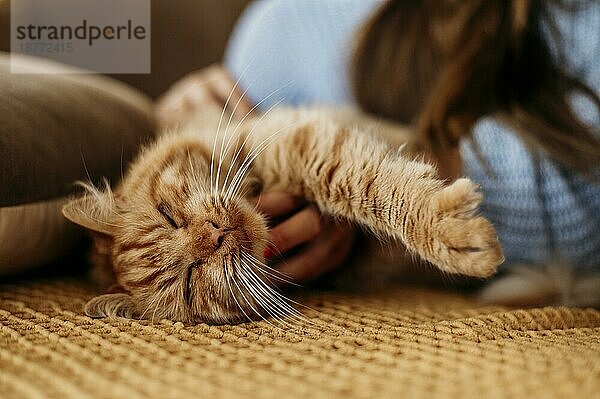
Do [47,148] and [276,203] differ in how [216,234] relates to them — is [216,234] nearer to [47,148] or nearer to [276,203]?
[276,203]

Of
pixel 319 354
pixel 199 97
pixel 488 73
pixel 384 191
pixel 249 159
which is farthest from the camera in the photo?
pixel 199 97

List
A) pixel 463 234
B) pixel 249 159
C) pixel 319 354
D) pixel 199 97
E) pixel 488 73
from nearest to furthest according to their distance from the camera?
pixel 319 354 → pixel 463 234 → pixel 249 159 → pixel 488 73 → pixel 199 97

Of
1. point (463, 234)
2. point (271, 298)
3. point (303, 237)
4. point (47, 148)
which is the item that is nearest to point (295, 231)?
point (303, 237)

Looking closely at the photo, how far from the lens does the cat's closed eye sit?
1138 millimetres

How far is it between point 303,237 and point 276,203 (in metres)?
0.09

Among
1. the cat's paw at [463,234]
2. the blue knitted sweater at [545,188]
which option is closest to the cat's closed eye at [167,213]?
the cat's paw at [463,234]

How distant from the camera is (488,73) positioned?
1400 mm

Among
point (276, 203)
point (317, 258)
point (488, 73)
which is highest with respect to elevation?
point (488, 73)

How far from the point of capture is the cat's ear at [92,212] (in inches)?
44.9

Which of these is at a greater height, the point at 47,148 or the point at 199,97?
the point at 199,97

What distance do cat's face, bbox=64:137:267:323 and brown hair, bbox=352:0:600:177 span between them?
0.47m

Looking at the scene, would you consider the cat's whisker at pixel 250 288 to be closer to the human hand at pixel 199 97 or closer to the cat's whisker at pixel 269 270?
the cat's whisker at pixel 269 270

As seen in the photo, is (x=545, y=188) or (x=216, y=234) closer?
(x=216, y=234)

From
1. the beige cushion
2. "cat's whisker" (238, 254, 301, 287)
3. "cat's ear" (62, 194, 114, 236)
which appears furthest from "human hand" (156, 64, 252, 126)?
"cat's whisker" (238, 254, 301, 287)
